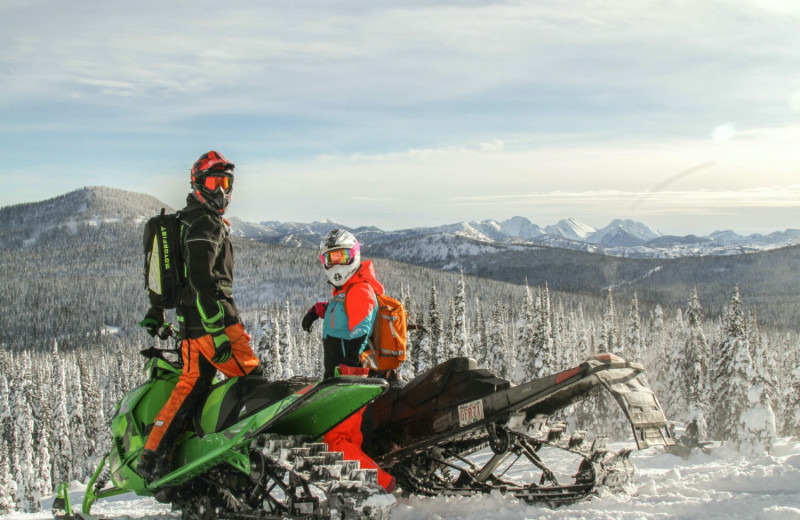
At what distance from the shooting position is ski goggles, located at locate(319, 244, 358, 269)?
6414 millimetres

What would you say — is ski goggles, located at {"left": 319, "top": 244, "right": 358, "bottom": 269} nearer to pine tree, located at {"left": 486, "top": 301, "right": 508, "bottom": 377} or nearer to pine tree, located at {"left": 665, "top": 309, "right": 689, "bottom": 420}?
pine tree, located at {"left": 486, "top": 301, "right": 508, "bottom": 377}

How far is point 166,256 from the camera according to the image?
604 centimetres

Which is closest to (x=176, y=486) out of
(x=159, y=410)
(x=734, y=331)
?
(x=159, y=410)

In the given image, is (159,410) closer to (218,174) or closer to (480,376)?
(218,174)

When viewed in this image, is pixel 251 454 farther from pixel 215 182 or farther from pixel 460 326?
pixel 460 326

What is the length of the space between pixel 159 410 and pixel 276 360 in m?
36.5

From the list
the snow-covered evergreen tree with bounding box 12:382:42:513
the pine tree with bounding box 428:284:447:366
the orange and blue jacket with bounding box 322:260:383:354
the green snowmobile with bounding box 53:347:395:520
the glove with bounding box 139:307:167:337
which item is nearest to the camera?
the green snowmobile with bounding box 53:347:395:520

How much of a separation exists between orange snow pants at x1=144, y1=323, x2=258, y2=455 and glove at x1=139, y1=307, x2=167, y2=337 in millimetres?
593

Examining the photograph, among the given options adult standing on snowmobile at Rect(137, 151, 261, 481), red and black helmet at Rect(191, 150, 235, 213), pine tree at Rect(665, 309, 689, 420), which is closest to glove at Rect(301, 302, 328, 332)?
adult standing on snowmobile at Rect(137, 151, 261, 481)

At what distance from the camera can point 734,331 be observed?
112 feet

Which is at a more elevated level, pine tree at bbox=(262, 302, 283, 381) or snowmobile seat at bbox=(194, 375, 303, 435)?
snowmobile seat at bbox=(194, 375, 303, 435)

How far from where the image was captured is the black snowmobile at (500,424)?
5.06 meters

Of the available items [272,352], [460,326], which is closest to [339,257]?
[460,326]

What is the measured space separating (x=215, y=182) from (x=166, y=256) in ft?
2.80
